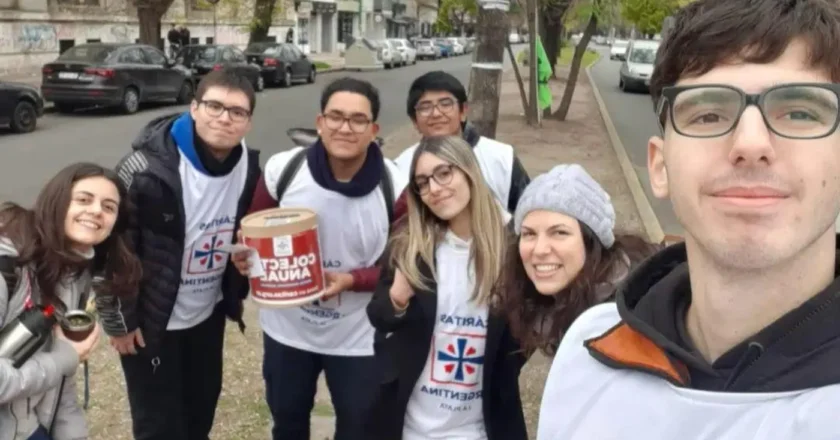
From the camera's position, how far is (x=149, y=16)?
2491 cm

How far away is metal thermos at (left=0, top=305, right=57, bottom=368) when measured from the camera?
2.55 metres

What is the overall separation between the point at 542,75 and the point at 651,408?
50.4ft

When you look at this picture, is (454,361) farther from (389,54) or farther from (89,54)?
(389,54)

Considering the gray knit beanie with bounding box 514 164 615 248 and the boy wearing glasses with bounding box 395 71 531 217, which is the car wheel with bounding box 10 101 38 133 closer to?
the boy wearing glasses with bounding box 395 71 531 217

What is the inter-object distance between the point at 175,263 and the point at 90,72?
15.3m

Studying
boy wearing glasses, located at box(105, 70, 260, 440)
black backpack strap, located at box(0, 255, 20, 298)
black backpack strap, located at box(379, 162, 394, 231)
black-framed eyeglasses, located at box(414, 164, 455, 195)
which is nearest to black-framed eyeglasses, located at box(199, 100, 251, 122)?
boy wearing glasses, located at box(105, 70, 260, 440)

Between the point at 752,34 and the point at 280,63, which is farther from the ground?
the point at 752,34

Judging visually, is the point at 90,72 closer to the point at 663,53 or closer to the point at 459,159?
the point at 459,159

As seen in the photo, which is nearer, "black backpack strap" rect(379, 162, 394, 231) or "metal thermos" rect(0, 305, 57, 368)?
"metal thermos" rect(0, 305, 57, 368)

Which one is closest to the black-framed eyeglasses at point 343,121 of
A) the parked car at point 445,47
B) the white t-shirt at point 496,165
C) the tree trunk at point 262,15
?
the white t-shirt at point 496,165

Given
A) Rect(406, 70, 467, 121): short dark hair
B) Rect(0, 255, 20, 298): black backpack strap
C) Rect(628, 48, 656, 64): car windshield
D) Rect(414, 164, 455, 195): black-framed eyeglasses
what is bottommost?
Rect(628, 48, 656, 64): car windshield

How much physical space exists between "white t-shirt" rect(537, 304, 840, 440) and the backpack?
6.11ft

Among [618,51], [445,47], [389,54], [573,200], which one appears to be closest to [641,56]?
[389,54]

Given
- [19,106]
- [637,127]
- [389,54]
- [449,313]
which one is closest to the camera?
[449,313]
